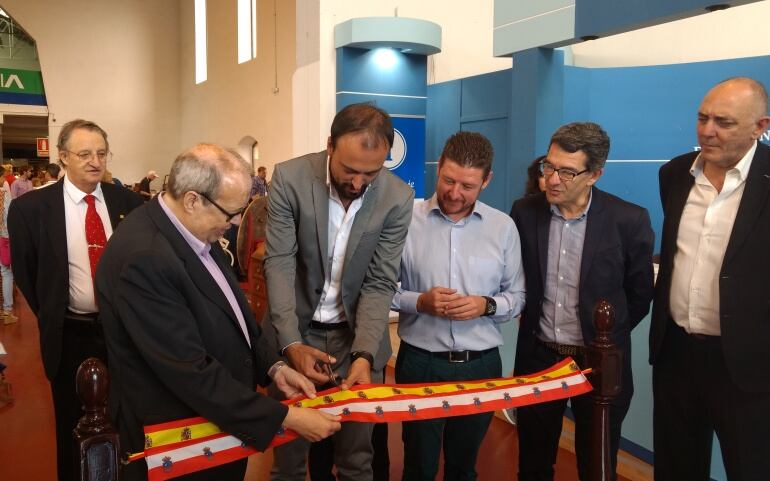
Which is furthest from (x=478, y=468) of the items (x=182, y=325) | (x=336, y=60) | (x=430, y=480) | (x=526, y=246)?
(x=336, y=60)

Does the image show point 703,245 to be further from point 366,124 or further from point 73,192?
point 73,192

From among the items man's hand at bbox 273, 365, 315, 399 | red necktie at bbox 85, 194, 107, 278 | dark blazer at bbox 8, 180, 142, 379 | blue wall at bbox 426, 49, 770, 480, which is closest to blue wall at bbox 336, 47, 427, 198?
blue wall at bbox 426, 49, 770, 480

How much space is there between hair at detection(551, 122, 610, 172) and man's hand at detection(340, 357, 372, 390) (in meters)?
1.03

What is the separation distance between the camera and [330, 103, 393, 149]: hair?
2.10 m

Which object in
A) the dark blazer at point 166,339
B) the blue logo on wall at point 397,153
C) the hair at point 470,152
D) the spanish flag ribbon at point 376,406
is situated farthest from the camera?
the blue logo on wall at point 397,153

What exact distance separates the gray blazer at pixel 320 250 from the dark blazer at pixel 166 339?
1.84ft

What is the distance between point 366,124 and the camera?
6.89ft

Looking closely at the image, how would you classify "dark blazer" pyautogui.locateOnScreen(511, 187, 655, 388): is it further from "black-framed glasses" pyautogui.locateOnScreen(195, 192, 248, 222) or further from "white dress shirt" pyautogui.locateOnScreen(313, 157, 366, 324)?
"black-framed glasses" pyautogui.locateOnScreen(195, 192, 248, 222)

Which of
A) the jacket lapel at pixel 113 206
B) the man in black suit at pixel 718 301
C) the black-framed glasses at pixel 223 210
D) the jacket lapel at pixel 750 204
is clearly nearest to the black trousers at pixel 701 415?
the man in black suit at pixel 718 301

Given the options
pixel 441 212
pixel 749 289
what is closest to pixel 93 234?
pixel 441 212

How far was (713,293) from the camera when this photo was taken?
217 cm

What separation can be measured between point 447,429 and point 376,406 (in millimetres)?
568

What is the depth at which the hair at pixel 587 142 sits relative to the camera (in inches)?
89.2

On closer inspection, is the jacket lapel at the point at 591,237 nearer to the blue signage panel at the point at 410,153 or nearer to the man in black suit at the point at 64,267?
the man in black suit at the point at 64,267
